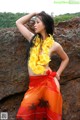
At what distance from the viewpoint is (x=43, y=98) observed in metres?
4.93

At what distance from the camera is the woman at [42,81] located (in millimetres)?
4875

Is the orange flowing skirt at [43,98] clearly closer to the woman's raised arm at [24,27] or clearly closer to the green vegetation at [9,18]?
the woman's raised arm at [24,27]

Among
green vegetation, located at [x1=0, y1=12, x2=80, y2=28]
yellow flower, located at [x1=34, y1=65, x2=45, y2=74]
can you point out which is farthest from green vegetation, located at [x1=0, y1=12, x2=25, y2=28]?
yellow flower, located at [x1=34, y1=65, x2=45, y2=74]

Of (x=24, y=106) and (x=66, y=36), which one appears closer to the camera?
(x=24, y=106)

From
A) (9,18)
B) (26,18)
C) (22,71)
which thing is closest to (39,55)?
(26,18)

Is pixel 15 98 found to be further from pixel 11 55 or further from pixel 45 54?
pixel 45 54

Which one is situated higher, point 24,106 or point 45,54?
point 45,54

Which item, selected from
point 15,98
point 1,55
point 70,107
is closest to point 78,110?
point 70,107

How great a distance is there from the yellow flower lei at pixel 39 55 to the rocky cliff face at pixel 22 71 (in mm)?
442

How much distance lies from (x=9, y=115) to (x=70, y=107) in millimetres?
727

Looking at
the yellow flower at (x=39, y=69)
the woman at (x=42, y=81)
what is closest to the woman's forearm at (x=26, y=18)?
the woman at (x=42, y=81)

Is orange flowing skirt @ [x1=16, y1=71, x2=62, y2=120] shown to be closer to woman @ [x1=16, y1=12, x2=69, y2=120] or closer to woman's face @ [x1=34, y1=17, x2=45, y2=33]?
woman @ [x1=16, y1=12, x2=69, y2=120]

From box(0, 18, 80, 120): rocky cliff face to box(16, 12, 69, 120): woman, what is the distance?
17.7 inches

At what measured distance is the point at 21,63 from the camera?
5.48m
